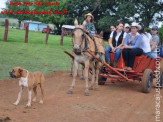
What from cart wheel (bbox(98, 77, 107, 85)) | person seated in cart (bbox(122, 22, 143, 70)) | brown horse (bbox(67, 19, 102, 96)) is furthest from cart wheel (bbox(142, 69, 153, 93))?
brown horse (bbox(67, 19, 102, 96))

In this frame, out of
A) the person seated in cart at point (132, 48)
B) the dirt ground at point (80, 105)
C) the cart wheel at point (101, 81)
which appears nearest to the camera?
the dirt ground at point (80, 105)

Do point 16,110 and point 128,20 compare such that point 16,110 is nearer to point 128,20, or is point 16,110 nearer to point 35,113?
point 35,113

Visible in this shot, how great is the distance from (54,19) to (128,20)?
26.7 m

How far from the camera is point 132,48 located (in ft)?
31.1

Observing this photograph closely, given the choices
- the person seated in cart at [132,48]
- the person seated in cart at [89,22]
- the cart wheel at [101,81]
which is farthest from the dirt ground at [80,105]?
the person seated in cart at [89,22]

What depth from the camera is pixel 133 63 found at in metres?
9.48

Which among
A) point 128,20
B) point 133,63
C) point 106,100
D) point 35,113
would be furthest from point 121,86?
point 128,20

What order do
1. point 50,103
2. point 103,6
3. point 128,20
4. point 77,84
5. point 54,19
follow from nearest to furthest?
1. point 50,103
2. point 77,84
3. point 128,20
4. point 103,6
5. point 54,19

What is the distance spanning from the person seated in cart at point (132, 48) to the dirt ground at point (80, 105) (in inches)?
42.3

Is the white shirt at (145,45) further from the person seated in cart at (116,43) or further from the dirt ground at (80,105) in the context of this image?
the dirt ground at (80,105)

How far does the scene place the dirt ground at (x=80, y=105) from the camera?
5969 mm

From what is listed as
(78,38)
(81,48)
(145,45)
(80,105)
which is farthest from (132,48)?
→ (80,105)

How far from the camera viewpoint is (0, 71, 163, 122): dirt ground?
5969 millimetres

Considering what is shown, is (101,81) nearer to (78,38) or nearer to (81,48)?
(81,48)
